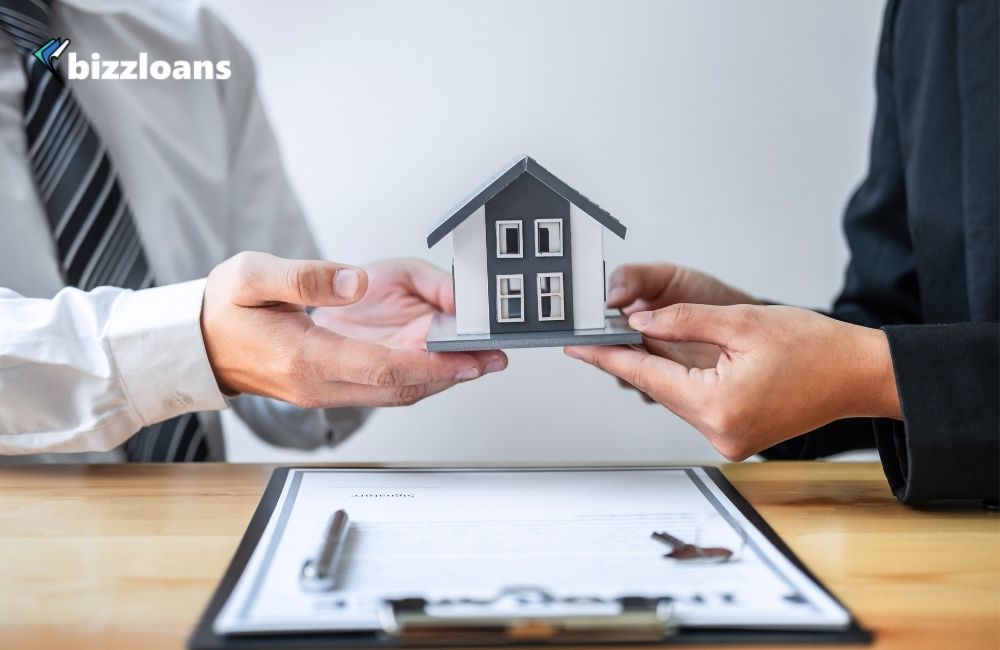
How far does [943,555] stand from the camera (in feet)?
2.50

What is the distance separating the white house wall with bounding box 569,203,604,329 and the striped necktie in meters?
0.73

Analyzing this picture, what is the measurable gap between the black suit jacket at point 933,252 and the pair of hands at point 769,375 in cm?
4

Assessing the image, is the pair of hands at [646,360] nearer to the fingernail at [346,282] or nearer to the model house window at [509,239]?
the fingernail at [346,282]

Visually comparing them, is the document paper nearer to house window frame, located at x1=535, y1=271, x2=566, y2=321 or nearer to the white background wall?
house window frame, located at x1=535, y1=271, x2=566, y2=321

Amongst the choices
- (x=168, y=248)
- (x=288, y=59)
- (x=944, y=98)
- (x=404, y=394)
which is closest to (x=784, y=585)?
(x=404, y=394)

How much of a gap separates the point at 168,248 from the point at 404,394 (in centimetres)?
70

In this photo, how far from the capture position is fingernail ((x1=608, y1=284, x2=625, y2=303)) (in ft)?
4.15

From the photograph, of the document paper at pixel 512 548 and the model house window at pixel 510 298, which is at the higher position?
the model house window at pixel 510 298

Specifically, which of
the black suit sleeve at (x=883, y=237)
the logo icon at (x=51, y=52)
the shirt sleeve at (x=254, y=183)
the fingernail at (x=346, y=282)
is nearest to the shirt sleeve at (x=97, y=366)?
the fingernail at (x=346, y=282)

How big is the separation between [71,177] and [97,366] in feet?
1.61

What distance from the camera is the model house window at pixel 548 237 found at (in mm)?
1086

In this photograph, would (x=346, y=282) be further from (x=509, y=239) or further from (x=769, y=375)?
(x=769, y=375)

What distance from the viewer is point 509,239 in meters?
1.09

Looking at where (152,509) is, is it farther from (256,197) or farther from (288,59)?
(288,59)
